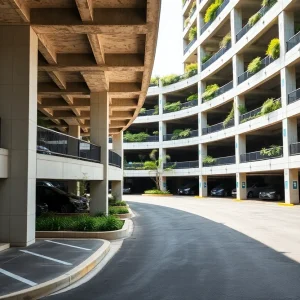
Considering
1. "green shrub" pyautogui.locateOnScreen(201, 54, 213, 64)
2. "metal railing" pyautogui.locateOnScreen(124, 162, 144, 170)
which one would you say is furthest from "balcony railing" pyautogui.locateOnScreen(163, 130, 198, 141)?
"green shrub" pyautogui.locateOnScreen(201, 54, 213, 64)

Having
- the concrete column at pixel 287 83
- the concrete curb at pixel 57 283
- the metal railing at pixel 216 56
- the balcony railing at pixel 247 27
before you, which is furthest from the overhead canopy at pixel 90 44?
the metal railing at pixel 216 56

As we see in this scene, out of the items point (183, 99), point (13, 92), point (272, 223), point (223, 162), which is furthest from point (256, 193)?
point (13, 92)

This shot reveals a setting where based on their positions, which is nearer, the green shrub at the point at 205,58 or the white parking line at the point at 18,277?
the white parking line at the point at 18,277

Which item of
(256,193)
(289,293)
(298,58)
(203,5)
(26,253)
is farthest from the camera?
(203,5)

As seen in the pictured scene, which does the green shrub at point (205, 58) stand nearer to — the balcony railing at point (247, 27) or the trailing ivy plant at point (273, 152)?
the balcony railing at point (247, 27)

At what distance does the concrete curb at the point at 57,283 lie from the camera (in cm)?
628

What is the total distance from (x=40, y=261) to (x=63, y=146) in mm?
5876

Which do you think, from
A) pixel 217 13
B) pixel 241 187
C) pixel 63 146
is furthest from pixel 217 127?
pixel 63 146

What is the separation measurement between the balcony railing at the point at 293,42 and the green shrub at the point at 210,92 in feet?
46.9

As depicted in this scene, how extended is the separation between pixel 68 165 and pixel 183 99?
44.9 m

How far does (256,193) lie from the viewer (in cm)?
4144

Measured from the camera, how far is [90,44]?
13.1 meters

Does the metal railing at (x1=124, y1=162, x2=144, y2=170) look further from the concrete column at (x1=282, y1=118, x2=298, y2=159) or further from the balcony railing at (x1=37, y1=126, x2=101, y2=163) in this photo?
the balcony railing at (x1=37, y1=126, x2=101, y2=163)

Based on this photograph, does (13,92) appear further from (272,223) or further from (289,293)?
(272,223)
